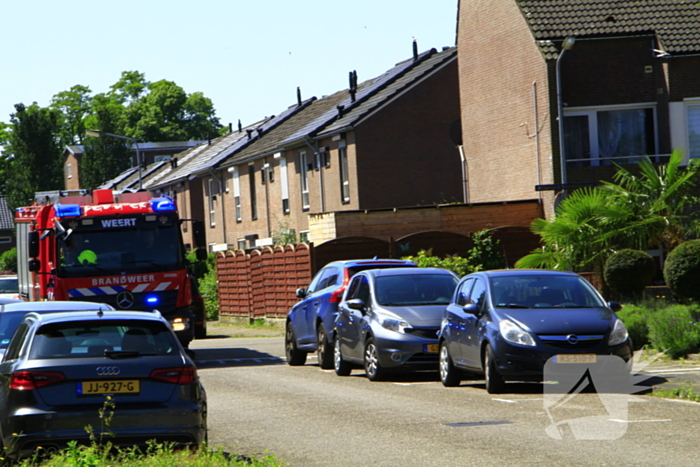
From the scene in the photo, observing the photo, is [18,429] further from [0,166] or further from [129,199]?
[0,166]

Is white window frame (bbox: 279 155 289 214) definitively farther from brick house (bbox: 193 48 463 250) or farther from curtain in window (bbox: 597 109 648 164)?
curtain in window (bbox: 597 109 648 164)

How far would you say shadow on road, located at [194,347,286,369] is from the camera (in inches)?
822

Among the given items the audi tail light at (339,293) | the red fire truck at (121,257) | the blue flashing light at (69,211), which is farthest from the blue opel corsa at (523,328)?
the blue flashing light at (69,211)

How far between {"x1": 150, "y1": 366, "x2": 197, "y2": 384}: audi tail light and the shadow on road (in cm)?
1099

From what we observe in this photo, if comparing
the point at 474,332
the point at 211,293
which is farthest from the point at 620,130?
the point at 211,293

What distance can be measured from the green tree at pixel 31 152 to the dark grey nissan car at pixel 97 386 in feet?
277

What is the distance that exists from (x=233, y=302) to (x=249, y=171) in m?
13.2

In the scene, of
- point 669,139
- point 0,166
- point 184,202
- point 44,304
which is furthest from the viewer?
point 0,166

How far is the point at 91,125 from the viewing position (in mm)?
100000

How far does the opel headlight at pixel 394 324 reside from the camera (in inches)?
623

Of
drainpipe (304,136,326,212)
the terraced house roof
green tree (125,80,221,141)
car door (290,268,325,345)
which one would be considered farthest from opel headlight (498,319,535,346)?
green tree (125,80,221,141)

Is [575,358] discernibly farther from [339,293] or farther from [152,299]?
[152,299]

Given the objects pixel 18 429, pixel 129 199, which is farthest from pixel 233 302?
pixel 18 429

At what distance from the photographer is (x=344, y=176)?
39.8m
